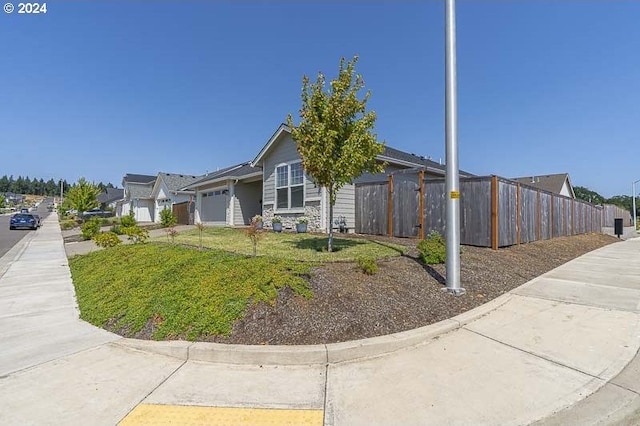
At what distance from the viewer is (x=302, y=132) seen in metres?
7.87

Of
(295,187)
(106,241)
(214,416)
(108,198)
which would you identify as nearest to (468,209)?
(295,187)

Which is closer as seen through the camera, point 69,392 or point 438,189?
point 69,392

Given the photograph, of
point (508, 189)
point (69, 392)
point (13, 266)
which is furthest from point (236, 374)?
point (13, 266)

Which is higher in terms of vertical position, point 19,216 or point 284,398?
point 19,216

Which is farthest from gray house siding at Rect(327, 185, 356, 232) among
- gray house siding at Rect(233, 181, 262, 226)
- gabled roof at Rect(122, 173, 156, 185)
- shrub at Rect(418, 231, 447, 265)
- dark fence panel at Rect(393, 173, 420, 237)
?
gabled roof at Rect(122, 173, 156, 185)

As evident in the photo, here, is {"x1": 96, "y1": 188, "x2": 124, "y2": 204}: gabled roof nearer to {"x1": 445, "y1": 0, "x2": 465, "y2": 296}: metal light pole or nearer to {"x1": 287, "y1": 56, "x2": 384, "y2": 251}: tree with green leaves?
{"x1": 287, "y1": 56, "x2": 384, "y2": 251}: tree with green leaves

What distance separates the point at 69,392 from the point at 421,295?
4541 mm

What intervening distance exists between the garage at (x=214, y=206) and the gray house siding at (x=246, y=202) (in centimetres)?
121

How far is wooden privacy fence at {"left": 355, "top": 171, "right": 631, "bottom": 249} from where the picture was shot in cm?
973

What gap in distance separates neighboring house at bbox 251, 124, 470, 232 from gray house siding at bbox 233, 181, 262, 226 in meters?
3.55

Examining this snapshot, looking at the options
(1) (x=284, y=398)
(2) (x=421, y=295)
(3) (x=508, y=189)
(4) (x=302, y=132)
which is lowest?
(1) (x=284, y=398)

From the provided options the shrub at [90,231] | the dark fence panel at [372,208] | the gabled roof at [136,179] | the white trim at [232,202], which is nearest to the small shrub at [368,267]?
the dark fence panel at [372,208]

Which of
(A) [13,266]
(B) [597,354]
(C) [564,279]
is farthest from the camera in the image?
(A) [13,266]

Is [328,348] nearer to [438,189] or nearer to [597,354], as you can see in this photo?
[597,354]
